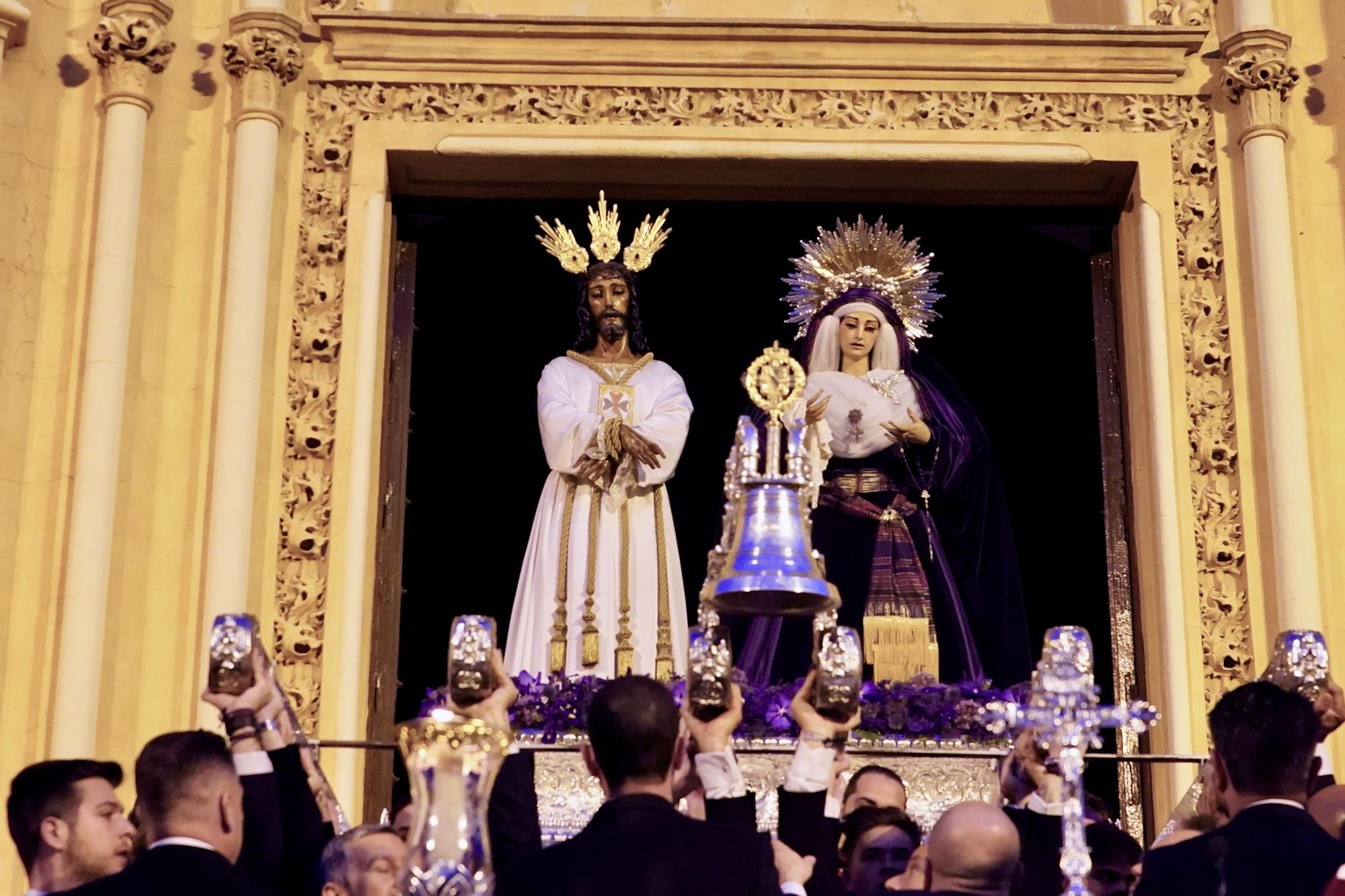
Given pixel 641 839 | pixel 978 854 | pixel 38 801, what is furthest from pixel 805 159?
pixel 641 839

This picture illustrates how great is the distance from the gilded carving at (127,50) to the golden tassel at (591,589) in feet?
7.97

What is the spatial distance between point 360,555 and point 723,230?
302 centimetres

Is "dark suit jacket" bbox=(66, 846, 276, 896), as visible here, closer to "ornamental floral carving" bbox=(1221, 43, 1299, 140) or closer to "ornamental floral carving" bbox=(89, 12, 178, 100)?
"ornamental floral carving" bbox=(89, 12, 178, 100)

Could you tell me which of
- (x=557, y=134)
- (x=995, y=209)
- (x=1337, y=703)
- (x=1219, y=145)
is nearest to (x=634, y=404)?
(x=557, y=134)

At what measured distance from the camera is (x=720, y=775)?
5.23 m

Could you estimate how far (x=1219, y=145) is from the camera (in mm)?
9734

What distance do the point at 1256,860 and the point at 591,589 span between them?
491cm

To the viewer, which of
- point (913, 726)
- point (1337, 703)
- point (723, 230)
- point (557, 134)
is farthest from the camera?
point (723, 230)

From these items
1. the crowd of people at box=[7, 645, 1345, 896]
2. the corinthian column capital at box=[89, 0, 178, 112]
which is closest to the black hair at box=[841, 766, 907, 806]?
the crowd of people at box=[7, 645, 1345, 896]

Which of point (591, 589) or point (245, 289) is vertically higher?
point (245, 289)

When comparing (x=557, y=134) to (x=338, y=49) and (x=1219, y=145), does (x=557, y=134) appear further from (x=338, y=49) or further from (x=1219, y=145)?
(x=1219, y=145)

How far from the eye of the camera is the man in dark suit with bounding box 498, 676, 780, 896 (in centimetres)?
459

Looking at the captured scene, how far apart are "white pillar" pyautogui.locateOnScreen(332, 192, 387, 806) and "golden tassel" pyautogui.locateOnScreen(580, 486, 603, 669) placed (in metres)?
0.87

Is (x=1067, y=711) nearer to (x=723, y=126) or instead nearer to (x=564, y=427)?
(x=564, y=427)
